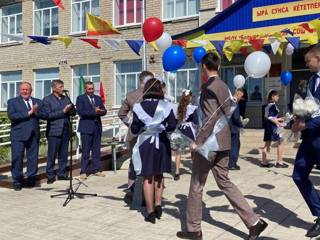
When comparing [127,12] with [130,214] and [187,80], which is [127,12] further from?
[130,214]

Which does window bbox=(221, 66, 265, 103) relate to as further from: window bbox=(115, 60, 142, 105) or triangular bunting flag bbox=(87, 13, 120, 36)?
triangular bunting flag bbox=(87, 13, 120, 36)

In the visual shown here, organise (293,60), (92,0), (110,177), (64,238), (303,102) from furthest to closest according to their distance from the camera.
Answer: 1. (92,0)
2. (293,60)
3. (110,177)
4. (64,238)
5. (303,102)

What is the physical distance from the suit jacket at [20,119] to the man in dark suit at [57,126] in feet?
1.04

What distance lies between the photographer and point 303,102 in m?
4.71

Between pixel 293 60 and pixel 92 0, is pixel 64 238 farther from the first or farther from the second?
pixel 92 0

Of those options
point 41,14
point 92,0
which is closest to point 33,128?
point 92,0

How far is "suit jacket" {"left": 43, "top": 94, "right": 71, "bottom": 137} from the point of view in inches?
323

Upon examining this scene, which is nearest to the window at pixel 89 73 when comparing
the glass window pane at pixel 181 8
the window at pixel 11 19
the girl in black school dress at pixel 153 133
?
the glass window pane at pixel 181 8

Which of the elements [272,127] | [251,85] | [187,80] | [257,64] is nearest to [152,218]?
[257,64]

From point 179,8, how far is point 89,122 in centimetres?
939

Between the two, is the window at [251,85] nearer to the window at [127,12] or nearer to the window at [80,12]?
the window at [127,12]

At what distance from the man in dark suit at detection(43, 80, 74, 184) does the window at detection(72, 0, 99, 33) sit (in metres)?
12.0

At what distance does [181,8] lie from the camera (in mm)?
16797

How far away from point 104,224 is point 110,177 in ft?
11.8
